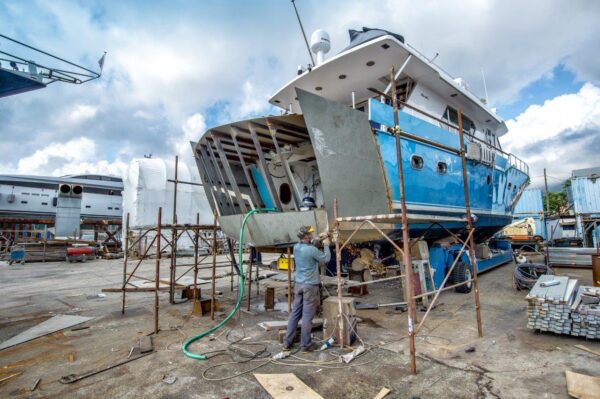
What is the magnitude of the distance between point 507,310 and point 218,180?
7222mm

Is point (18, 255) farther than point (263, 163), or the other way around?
point (18, 255)

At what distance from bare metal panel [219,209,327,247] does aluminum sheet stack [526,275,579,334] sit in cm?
361

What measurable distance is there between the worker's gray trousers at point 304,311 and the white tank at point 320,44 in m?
5.59

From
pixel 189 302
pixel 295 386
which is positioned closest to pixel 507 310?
pixel 295 386

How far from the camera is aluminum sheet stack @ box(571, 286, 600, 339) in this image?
429 centimetres

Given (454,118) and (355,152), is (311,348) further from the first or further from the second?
(454,118)

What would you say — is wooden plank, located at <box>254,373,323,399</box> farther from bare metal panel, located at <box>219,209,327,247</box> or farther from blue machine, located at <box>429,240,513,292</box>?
blue machine, located at <box>429,240,513,292</box>

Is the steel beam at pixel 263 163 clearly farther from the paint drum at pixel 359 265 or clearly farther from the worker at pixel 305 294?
the paint drum at pixel 359 265

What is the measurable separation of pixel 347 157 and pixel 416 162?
174 centimetres

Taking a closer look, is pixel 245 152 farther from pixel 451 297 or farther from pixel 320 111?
pixel 451 297

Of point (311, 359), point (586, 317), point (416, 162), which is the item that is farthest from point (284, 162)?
point (586, 317)

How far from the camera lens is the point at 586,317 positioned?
435cm

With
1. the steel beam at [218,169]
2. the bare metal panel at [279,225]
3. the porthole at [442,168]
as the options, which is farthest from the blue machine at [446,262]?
the steel beam at [218,169]

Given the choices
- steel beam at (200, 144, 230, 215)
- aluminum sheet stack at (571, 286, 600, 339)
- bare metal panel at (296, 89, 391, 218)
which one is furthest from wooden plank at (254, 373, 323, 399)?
steel beam at (200, 144, 230, 215)
